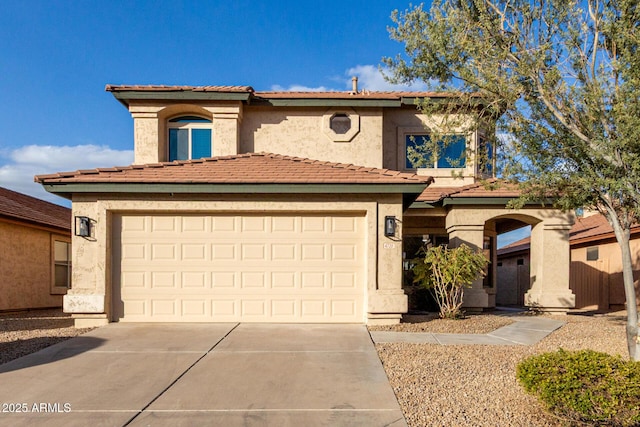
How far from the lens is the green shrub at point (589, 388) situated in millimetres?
4301

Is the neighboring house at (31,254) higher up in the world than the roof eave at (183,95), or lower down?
lower down

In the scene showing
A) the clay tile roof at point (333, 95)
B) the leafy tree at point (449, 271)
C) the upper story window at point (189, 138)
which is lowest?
the leafy tree at point (449, 271)

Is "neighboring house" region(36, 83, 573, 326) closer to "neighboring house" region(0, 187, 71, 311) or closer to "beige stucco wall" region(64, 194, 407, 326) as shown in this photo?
"beige stucco wall" region(64, 194, 407, 326)

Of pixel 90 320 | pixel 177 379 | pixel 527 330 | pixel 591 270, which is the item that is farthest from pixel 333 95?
pixel 591 270

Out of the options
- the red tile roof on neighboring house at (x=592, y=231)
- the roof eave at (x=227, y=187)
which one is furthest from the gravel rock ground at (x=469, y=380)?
the red tile roof on neighboring house at (x=592, y=231)

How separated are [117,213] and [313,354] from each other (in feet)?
19.6

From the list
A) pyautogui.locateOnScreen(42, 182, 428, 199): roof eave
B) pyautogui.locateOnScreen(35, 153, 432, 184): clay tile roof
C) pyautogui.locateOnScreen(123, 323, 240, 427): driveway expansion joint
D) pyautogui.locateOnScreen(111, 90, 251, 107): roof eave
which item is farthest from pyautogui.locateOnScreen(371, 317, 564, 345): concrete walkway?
pyautogui.locateOnScreen(111, 90, 251, 107): roof eave

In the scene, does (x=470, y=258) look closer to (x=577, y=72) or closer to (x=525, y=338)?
(x=525, y=338)

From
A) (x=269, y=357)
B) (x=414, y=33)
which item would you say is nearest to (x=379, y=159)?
(x=414, y=33)

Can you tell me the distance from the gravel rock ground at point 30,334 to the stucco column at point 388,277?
642 centimetres

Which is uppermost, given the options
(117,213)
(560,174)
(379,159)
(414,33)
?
(414,33)

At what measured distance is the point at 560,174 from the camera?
278 inches

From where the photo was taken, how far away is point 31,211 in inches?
597

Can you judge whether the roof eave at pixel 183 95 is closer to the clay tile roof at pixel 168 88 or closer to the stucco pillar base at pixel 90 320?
the clay tile roof at pixel 168 88
